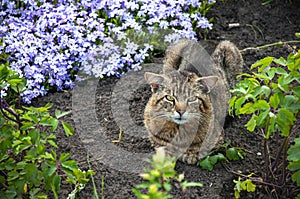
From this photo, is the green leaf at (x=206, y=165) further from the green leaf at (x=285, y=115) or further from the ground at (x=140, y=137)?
the green leaf at (x=285, y=115)

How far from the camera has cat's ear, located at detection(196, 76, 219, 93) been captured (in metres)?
4.42

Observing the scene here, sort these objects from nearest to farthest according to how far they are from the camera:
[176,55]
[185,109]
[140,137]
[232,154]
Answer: [185,109]
[232,154]
[140,137]
[176,55]

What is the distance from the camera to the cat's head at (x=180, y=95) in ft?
14.2

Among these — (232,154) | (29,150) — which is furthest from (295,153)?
(29,150)

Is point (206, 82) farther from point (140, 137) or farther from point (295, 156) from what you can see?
point (295, 156)

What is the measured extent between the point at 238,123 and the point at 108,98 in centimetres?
126

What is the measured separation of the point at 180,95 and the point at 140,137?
2.35 ft

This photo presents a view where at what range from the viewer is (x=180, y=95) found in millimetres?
4336

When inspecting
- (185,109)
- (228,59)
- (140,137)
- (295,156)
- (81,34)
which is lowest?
(140,137)

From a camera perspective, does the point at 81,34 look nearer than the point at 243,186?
No

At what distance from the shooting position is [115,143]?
477 centimetres

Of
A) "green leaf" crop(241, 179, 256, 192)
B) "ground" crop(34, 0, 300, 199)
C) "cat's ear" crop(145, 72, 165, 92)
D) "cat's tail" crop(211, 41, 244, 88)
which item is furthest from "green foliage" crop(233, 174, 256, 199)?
"cat's tail" crop(211, 41, 244, 88)

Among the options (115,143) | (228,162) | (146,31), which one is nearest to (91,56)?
(146,31)

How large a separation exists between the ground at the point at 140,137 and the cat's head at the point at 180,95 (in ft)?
1.47
